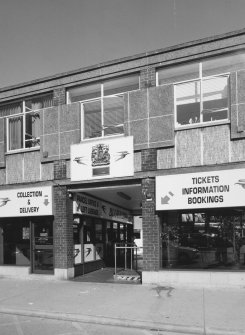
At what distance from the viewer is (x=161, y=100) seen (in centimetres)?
1216

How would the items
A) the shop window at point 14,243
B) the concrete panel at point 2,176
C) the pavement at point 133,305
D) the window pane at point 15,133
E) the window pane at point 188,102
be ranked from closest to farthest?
1. the pavement at point 133,305
2. the window pane at point 188,102
3. the shop window at point 14,243
4. the concrete panel at point 2,176
5. the window pane at point 15,133

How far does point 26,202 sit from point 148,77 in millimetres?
5733

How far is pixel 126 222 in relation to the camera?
19.0 m

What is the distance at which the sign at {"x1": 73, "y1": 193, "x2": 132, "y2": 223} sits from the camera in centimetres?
1391

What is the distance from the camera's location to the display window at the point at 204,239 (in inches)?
444

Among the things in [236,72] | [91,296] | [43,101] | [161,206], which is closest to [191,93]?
[236,72]

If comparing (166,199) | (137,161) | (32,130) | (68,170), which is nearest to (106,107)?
(137,161)

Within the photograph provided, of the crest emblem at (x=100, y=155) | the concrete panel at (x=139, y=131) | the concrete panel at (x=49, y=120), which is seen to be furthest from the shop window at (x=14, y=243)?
the concrete panel at (x=139, y=131)

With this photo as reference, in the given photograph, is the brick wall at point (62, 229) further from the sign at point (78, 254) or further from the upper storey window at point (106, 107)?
the upper storey window at point (106, 107)

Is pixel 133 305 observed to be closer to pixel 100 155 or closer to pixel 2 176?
pixel 100 155

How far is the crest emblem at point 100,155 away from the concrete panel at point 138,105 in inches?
47.7

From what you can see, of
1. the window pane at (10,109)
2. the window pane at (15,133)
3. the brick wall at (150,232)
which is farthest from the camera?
the window pane at (10,109)

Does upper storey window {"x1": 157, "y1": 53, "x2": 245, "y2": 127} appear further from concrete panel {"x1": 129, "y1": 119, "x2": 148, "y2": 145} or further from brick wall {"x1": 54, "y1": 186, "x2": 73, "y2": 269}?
brick wall {"x1": 54, "y1": 186, "x2": 73, "y2": 269}

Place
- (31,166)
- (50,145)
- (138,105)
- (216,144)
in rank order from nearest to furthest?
(216,144), (138,105), (50,145), (31,166)
